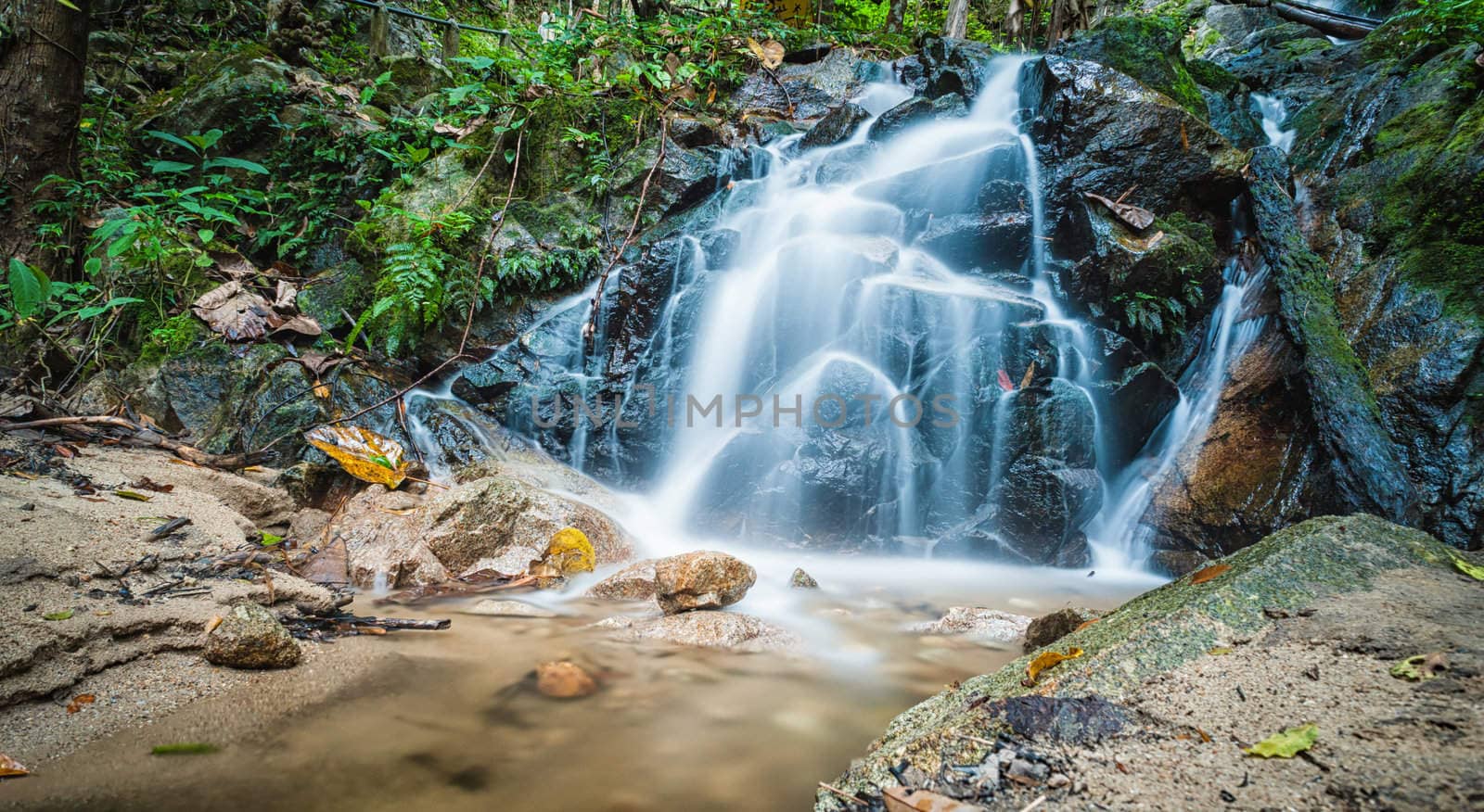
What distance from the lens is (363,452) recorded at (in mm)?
4652

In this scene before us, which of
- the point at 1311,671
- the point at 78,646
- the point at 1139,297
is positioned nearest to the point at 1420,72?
the point at 1139,297

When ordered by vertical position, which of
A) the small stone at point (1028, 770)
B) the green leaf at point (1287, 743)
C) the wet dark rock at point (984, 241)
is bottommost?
the small stone at point (1028, 770)

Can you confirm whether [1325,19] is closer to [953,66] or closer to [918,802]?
[953,66]

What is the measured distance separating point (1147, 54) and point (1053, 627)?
875cm

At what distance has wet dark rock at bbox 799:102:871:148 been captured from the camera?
8.84 m

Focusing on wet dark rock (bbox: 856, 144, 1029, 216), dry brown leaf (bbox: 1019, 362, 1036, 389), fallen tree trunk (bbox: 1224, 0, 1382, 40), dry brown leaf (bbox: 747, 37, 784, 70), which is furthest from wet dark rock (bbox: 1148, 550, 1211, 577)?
fallen tree trunk (bbox: 1224, 0, 1382, 40)

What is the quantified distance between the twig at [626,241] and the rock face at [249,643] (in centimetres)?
441

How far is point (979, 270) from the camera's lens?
281 inches

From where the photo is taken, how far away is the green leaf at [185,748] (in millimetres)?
1700

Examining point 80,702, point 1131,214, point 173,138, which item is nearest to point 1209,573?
point 80,702

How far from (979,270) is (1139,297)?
5.34 ft

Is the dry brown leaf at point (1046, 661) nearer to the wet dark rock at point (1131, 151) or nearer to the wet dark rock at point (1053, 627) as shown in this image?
the wet dark rock at point (1053, 627)

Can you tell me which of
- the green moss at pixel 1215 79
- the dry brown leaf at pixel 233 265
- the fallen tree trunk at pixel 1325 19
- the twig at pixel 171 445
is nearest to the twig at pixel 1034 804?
the twig at pixel 171 445

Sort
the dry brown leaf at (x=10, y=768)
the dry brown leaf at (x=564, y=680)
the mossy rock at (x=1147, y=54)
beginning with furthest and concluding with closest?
the mossy rock at (x=1147, y=54)
the dry brown leaf at (x=564, y=680)
the dry brown leaf at (x=10, y=768)
